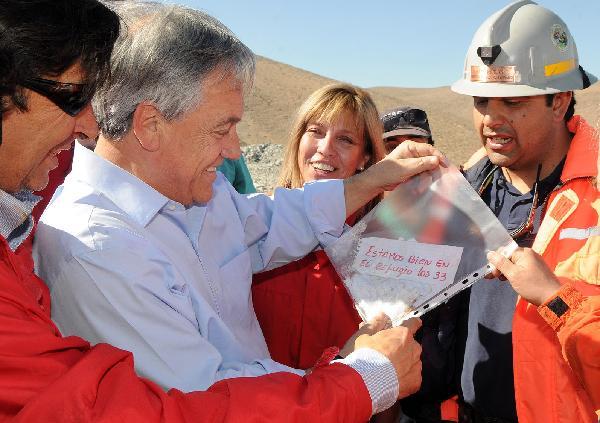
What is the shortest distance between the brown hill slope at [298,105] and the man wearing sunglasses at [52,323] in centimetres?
2446

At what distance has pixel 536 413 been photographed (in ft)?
7.91

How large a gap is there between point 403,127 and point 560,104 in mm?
2012

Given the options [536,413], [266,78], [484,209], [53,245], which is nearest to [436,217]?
[484,209]

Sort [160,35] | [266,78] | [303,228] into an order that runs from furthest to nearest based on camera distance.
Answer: [266,78] → [303,228] → [160,35]

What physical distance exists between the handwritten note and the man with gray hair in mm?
286

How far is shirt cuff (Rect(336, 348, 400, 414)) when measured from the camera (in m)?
1.80

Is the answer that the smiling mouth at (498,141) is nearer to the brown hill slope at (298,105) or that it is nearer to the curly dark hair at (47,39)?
the curly dark hair at (47,39)

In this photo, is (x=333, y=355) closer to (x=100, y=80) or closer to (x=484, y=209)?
(x=484, y=209)

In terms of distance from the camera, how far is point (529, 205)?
9.11 ft

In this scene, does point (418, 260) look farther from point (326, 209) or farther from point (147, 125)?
point (147, 125)

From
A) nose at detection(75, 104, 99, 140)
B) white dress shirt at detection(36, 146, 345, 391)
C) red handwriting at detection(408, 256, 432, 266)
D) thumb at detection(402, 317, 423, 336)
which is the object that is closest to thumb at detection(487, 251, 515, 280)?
red handwriting at detection(408, 256, 432, 266)

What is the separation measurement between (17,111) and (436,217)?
5.29ft

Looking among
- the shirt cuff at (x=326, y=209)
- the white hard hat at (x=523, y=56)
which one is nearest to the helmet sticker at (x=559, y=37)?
the white hard hat at (x=523, y=56)

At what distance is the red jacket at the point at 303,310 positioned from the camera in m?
3.04
